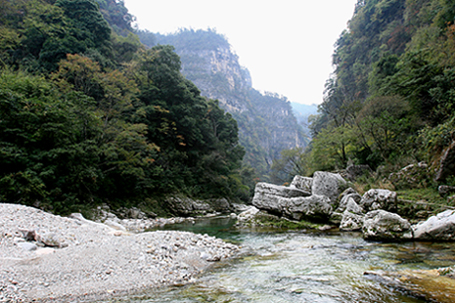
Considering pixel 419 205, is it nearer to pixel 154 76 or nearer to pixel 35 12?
pixel 154 76

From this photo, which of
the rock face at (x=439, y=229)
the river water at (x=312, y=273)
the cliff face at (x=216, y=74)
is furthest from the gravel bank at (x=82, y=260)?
the cliff face at (x=216, y=74)

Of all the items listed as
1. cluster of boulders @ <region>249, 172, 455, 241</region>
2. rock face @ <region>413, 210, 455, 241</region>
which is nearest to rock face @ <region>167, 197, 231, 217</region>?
cluster of boulders @ <region>249, 172, 455, 241</region>

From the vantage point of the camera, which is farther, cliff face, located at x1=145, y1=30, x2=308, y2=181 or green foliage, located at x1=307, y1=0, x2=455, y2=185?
cliff face, located at x1=145, y1=30, x2=308, y2=181

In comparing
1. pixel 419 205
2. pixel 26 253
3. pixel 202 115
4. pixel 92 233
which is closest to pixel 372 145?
pixel 419 205

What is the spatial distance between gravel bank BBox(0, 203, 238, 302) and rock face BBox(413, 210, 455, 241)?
17.4 ft

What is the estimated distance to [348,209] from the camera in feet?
31.9

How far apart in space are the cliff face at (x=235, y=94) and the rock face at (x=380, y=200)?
77.4 meters

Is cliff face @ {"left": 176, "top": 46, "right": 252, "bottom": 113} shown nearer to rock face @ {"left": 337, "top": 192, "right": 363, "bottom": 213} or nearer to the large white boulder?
the large white boulder

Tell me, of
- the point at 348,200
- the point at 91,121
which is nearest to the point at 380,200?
the point at 348,200

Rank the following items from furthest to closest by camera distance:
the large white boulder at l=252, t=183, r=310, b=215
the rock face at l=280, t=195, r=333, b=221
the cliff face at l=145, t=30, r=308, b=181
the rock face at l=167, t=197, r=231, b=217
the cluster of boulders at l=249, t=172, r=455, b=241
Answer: the cliff face at l=145, t=30, r=308, b=181, the rock face at l=167, t=197, r=231, b=217, the large white boulder at l=252, t=183, r=310, b=215, the rock face at l=280, t=195, r=333, b=221, the cluster of boulders at l=249, t=172, r=455, b=241

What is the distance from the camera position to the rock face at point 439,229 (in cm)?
558

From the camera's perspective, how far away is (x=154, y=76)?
26.0m

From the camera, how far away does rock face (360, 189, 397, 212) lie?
8289mm

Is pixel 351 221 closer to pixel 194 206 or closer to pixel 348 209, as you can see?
pixel 348 209
